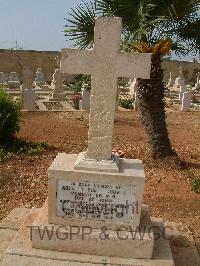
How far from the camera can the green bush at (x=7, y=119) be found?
825 cm

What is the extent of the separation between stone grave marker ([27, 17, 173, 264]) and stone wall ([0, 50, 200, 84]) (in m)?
24.2

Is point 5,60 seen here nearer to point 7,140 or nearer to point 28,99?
point 28,99

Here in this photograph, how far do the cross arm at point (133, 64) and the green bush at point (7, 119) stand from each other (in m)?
4.92

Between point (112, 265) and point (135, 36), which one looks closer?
point (112, 265)

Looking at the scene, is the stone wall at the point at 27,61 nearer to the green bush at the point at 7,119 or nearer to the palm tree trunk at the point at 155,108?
the green bush at the point at 7,119

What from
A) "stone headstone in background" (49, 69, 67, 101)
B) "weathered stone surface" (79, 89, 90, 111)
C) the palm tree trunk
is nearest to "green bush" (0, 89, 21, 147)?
the palm tree trunk

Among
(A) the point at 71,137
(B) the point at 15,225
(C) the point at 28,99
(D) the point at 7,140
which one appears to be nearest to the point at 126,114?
(C) the point at 28,99

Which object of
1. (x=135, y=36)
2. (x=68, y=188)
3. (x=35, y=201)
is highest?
(x=135, y=36)

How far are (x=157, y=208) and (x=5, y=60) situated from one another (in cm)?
2513

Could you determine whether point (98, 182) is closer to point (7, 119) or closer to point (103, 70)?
point (103, 70)

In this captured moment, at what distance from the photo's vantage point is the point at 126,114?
13648 millimetres

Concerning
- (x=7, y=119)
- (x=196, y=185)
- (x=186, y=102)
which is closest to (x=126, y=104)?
(x=186, y=102)

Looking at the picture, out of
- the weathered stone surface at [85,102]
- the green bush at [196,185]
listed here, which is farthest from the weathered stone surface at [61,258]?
the weathered stone surface at [85,102]

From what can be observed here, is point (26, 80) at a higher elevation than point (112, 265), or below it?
higher
